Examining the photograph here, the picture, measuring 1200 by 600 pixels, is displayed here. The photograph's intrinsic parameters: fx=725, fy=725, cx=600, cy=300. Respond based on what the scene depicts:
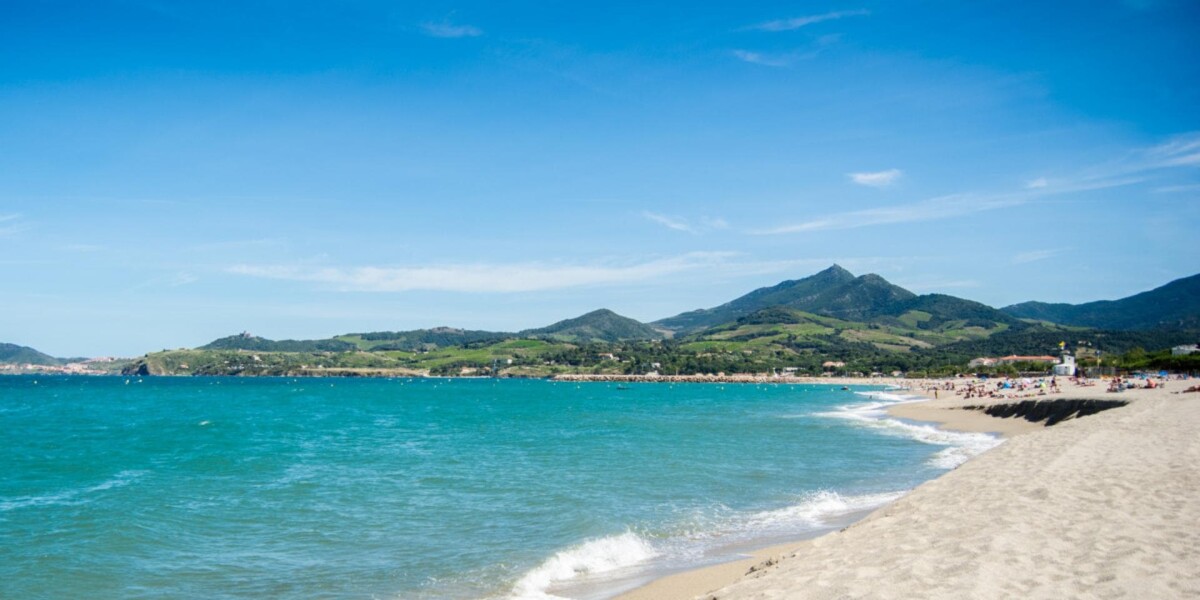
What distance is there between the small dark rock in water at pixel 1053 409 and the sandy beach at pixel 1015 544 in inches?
993

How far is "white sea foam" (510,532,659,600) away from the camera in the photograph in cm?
1262

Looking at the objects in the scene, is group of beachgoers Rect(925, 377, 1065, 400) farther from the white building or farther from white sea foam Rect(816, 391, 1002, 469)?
the white building

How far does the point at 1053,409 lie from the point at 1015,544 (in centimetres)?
4042

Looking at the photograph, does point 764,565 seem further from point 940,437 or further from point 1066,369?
point 1066,369

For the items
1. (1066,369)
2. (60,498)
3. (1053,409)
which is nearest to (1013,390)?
(1053,409)

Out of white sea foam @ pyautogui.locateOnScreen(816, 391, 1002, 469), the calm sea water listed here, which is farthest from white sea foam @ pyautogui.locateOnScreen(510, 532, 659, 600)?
white sea foam @ pyautogui.locateOnScreen(816, 391, 1002, 469)

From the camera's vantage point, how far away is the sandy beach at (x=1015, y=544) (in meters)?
7.86

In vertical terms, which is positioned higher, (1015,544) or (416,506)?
(1015,544)

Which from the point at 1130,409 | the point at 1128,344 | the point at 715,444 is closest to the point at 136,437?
the point at 715,444

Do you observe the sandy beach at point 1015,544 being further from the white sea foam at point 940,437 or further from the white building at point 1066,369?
the white building at point 1066,369

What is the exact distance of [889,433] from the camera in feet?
136

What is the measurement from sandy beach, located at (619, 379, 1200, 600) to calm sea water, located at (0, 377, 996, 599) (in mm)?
2913

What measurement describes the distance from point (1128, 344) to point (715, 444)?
19582 centimetres

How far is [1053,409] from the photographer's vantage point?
43344mm
